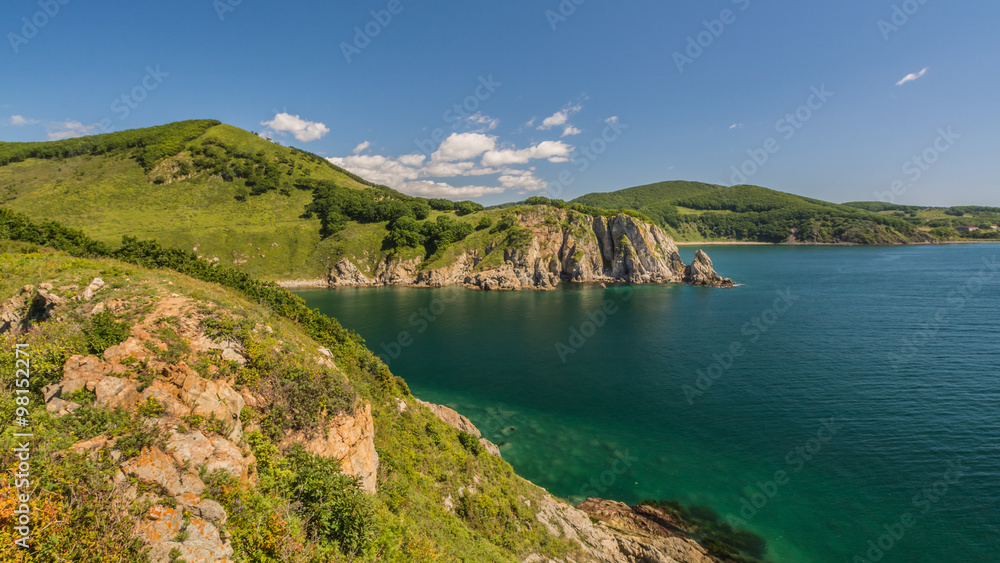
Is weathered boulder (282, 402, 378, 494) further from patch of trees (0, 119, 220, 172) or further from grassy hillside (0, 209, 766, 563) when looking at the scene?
patch of trees (0, 119, 220, 172)

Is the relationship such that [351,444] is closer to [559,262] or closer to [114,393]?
[114,393]

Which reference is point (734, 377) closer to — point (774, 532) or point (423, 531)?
point (774, 532)

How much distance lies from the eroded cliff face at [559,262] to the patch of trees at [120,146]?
9224 centimetres

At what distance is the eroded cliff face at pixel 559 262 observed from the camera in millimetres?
109312

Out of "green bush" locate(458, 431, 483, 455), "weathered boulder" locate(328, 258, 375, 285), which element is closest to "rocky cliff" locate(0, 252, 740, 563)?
"green bush" locate(458, 431, 483, 455)

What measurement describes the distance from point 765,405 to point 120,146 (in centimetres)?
21588

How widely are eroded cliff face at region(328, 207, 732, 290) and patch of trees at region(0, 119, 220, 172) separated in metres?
92.2

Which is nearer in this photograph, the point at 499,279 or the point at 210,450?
the point at 210,450

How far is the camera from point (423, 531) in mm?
12758

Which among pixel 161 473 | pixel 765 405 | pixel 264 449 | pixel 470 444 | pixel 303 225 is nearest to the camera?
pixel 161 473

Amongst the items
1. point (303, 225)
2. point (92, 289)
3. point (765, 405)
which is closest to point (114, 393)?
point (92, 289)

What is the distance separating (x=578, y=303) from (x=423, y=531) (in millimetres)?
75147

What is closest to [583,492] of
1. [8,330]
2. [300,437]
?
[300,437]

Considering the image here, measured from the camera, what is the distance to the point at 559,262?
11625 cm
